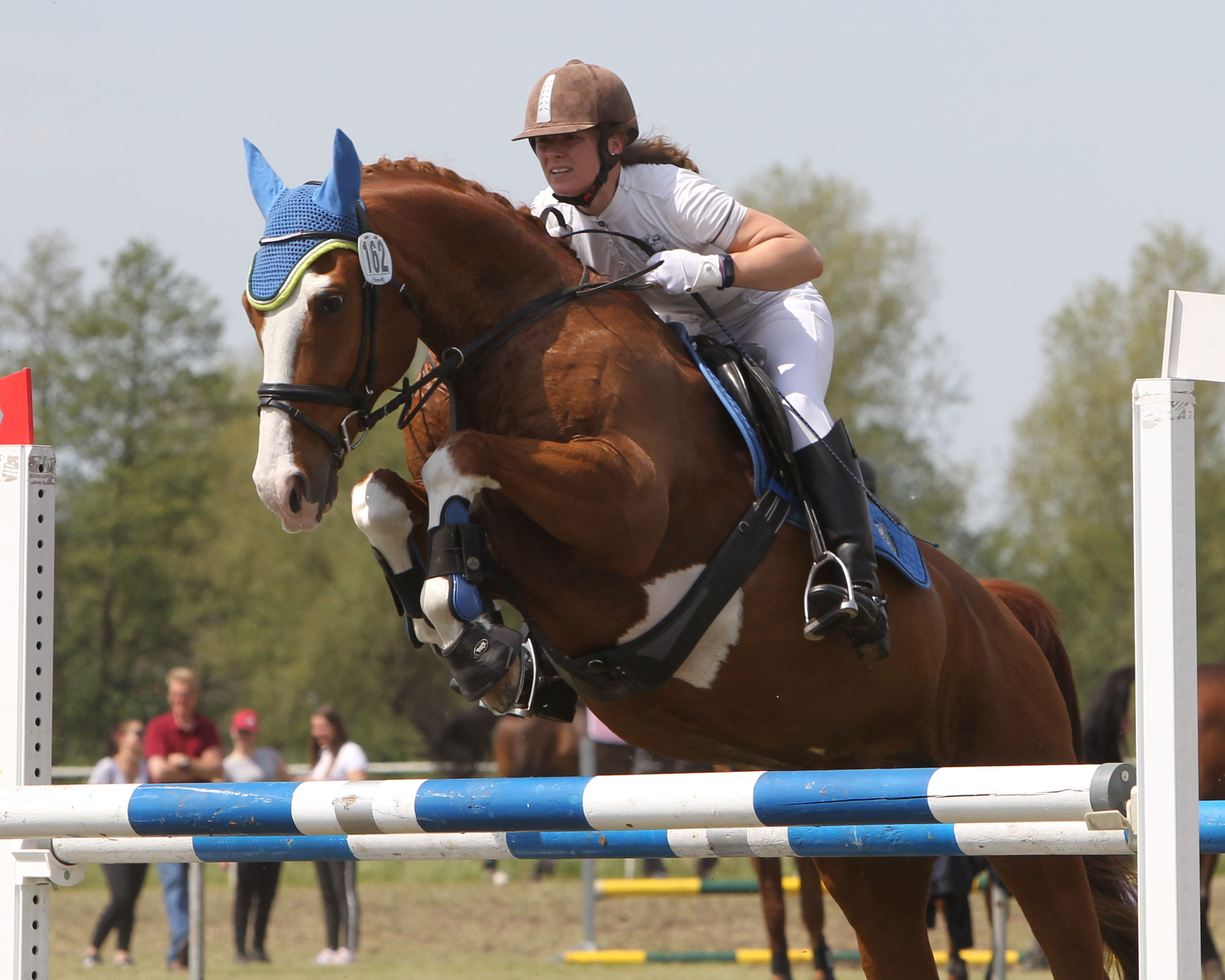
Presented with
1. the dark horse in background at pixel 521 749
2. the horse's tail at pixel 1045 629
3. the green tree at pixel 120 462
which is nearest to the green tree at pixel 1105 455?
the dark horse in background at pixel 521 749

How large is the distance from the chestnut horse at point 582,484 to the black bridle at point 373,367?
10 millimetres

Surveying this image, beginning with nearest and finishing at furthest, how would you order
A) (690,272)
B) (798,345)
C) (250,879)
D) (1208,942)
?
(690,272), (798,345), (1208,942), (250,879)

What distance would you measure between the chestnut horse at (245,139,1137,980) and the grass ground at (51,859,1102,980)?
5.87 m

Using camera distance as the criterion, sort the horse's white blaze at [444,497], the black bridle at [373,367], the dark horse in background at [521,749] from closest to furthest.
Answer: the horse's white blaze at [444,497] → the black bridle at [373,367] → the dark horse in background at [521,749]

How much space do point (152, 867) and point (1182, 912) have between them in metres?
17.6

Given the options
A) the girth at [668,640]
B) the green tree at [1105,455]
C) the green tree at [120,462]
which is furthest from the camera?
the green tree at [120,462]

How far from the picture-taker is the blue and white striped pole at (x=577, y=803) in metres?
2.19

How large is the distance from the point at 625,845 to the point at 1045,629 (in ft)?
5.30

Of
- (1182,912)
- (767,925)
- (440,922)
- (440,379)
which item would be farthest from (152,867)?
(1182,912)

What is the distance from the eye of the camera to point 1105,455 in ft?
95.3

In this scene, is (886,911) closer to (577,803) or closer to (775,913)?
(577,803)

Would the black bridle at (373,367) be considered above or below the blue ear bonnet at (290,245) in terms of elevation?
below

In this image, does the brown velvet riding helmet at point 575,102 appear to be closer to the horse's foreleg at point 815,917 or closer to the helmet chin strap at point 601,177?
the helmet chin strap at point 601,177

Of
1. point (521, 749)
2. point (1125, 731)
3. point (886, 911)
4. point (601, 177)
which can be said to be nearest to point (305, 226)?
point (601, 177)
